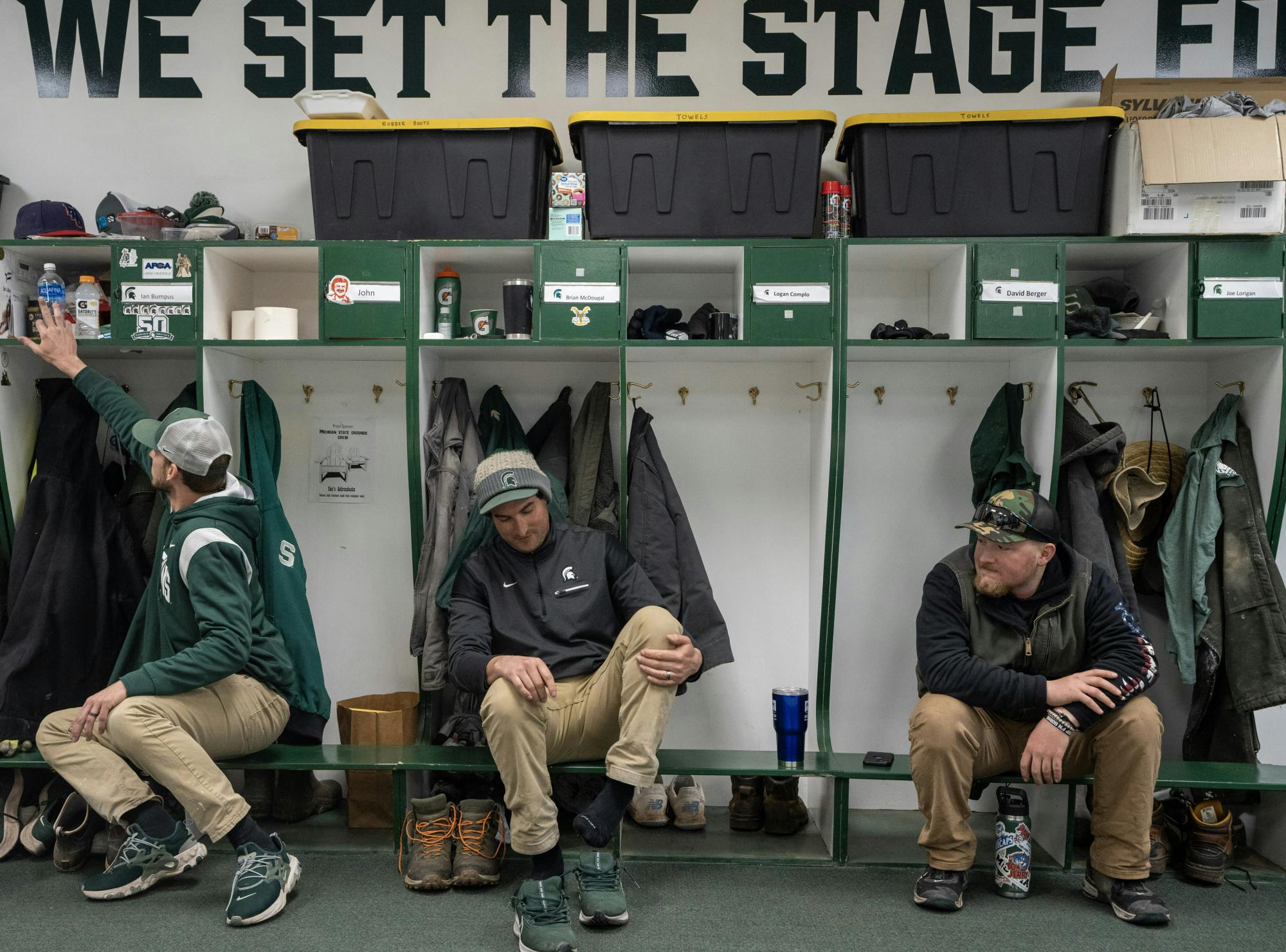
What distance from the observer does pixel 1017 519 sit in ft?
9.27

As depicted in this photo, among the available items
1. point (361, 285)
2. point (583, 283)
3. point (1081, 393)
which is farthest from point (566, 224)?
point (1081, 393)

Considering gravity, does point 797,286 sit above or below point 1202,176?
below

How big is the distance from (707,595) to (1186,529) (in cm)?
159

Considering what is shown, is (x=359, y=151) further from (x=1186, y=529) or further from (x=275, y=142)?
(x=1186, y=529)

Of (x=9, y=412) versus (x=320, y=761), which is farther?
(x=9, y=412)

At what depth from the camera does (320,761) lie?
3.04 meters

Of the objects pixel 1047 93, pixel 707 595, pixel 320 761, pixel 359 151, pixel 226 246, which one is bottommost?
pixel 320 761

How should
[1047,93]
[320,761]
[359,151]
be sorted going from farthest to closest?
1. [1047,93]
2. [359,151]
3. [320,761]

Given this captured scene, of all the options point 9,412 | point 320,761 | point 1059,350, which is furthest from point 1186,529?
point 9,412

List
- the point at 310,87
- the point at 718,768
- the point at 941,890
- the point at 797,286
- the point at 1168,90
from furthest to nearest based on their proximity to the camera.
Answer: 1. the point at 310,87
2. the point at 1168,90
3. the point at 797,286
4. the point at 718,768
5. the point at 941,890

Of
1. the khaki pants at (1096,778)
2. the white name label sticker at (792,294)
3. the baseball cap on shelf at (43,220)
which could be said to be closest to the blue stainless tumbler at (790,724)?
the khaki pants at (1096,778)

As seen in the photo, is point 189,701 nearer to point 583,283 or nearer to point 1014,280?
point 583,283

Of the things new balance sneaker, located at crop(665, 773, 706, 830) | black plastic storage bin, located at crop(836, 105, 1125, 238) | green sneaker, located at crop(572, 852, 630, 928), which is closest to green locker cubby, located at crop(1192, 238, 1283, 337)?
black plastic storage bin, located at crop(836, 105, 1125, 238)

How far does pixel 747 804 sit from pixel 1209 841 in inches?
54.6
